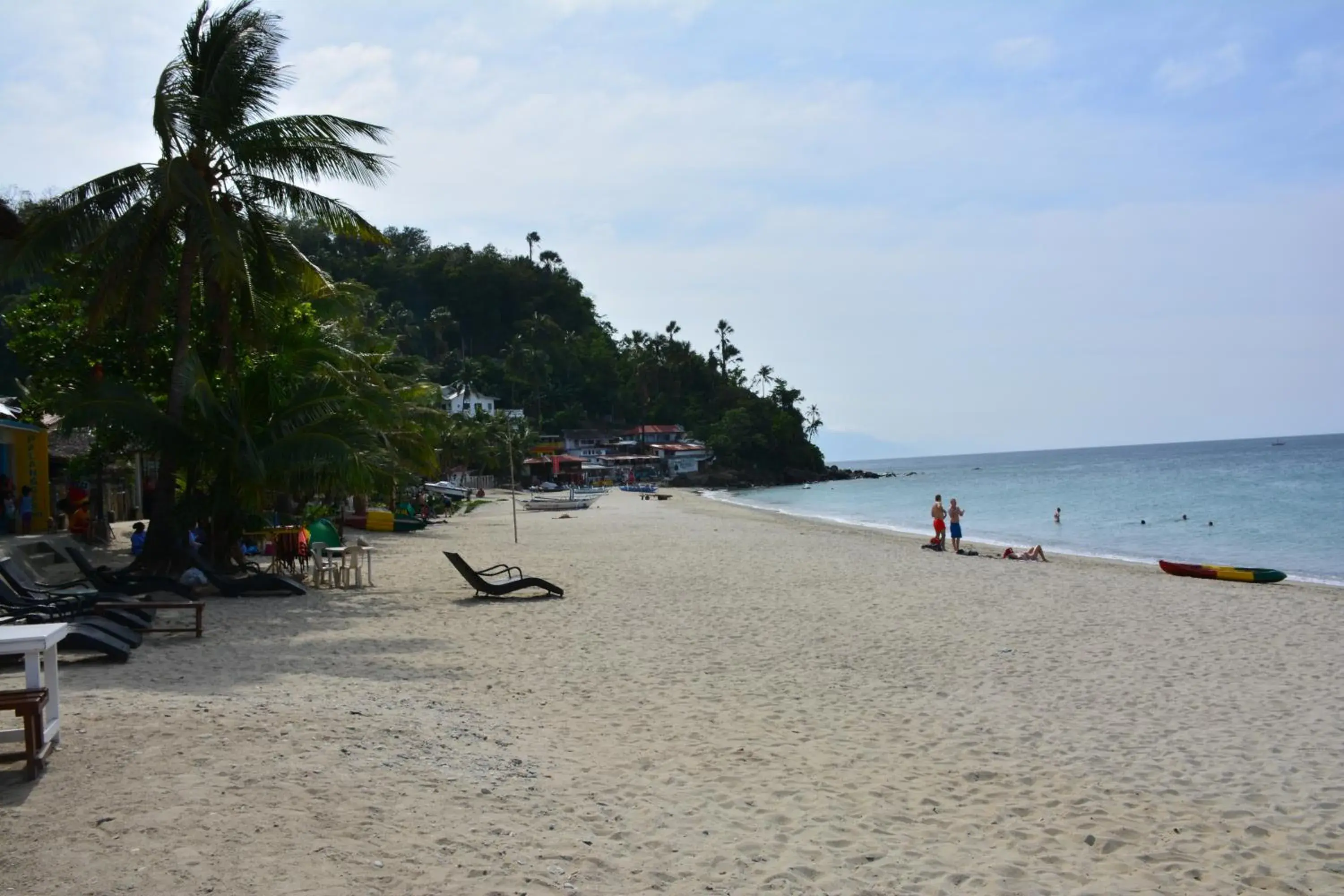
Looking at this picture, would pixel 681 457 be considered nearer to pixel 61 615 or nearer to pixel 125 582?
pixel 125 582

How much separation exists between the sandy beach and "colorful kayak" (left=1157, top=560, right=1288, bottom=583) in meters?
6.53

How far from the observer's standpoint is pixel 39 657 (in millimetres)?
4879

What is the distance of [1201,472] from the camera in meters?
83.2

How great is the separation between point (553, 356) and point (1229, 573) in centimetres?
8688

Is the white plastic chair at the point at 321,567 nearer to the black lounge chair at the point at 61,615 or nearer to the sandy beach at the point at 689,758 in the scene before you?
the sandy beach at the point at 689,758

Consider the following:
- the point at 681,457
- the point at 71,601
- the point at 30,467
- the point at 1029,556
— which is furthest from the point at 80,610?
the point at 681,457

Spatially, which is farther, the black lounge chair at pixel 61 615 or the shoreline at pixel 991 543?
the shoreline at pixel 991 543

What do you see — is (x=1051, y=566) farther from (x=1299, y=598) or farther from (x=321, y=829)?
(x=321, y=829)

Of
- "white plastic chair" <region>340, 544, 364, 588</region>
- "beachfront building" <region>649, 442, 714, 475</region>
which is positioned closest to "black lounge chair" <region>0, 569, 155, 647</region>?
"white plastic chair" <region>340, 544, 364, 588</region>

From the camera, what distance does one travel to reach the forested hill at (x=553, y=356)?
97.8 m

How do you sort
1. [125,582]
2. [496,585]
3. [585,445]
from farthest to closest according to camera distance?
[585,445]
[496,585]
[125,582]

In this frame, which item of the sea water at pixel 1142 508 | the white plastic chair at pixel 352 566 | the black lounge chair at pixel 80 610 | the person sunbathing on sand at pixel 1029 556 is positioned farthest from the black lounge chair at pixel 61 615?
the sea water at pixel 1142 508

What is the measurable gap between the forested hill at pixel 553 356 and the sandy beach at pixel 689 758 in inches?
3222

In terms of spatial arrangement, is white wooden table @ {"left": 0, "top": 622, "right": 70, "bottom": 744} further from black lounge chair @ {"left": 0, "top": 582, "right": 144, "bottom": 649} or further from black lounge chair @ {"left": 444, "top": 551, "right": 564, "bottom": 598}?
black lounge chair @ {"left": 444, "top": 551, "right": 564, "bottom": 598}
